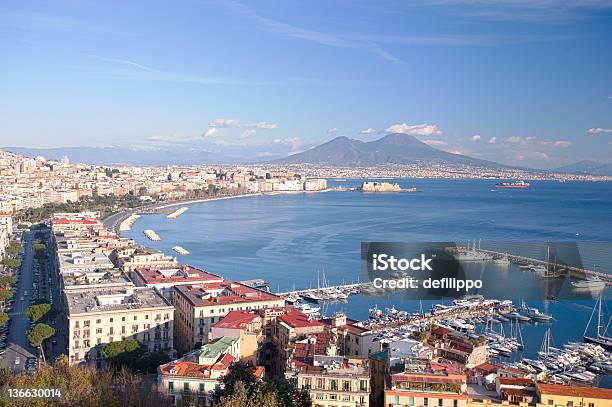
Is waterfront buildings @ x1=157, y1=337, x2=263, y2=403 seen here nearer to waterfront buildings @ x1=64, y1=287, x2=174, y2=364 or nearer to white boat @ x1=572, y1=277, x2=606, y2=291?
waterfront buildings @ x1=64, y1=287, x2=174, y2=364

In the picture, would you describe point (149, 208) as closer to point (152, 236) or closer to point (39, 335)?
point (152, 236)

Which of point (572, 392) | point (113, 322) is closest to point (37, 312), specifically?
point (113, 322)

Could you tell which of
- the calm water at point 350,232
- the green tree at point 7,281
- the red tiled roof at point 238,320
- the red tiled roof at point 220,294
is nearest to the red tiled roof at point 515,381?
the red tiled roof at point 238,320

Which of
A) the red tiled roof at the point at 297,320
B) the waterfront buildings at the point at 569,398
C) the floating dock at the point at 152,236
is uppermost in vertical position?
the waterfront buildings at the point at 569,398

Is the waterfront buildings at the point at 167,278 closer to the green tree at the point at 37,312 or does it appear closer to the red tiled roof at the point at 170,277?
the red tiled roof at the point at 170,277

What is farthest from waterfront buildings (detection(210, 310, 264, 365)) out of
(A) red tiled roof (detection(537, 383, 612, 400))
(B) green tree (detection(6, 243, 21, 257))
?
(B) green tree (detection(6, 243, 21, 257))

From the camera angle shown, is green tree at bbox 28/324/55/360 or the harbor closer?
green tree at bbox 28/324/55/360
